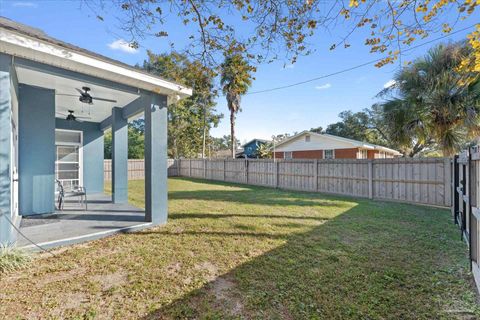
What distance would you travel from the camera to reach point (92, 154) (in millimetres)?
9227

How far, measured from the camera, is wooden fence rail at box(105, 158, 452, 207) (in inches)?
290

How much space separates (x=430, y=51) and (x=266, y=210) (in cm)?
651

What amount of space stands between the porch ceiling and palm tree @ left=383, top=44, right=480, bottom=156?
779 cm

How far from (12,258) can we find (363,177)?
9.71 meters

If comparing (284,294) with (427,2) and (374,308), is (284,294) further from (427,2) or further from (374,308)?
(427,2)

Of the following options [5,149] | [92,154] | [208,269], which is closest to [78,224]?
[5,149]

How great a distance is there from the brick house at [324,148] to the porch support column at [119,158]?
1385cm

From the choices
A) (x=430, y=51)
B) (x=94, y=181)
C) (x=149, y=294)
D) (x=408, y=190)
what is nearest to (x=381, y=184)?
(x=408, y=190)

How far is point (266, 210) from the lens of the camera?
23.0 feet

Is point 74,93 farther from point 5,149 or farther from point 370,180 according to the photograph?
point 370,180

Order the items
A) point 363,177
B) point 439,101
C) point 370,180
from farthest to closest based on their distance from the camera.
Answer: point 363,177, point 370,180, point 439,101

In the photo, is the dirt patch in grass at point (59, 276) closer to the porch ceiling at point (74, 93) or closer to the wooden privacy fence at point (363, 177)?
the porch ceiling at point (74, 93)

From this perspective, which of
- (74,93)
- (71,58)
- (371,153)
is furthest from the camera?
(371,153)

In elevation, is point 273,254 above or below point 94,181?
below
